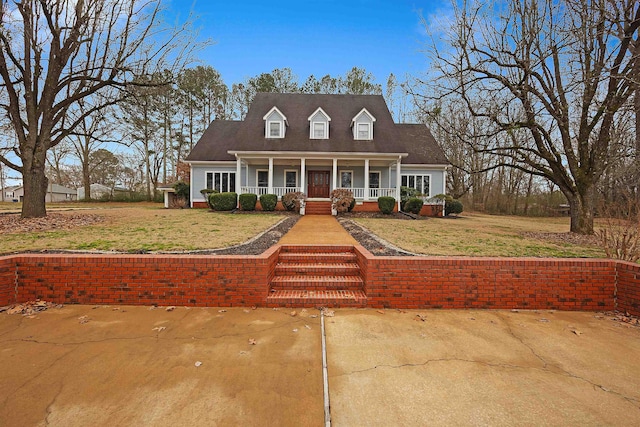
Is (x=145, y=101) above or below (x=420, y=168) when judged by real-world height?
above

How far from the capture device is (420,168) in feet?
66.9

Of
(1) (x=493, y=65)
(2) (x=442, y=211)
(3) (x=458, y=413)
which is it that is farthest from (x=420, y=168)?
(3) (x=458, y=413)

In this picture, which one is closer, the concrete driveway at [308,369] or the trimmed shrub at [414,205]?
the concrete driveway at [308,369]

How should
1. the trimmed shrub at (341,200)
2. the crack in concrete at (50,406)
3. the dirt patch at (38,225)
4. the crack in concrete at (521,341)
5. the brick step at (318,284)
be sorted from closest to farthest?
the crack in concrete at (50,406)
the crack in concrete at (521,341)
the brick step at (318,284)
the dirt patch at (38,225)
the trimmed shrub at (341,200)

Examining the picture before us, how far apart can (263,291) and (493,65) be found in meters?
11.5

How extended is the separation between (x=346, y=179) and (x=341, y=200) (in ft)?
13.9

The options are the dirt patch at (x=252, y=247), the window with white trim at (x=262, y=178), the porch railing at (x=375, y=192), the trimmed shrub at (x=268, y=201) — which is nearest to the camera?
the dirt patch at (x=252, y=247)

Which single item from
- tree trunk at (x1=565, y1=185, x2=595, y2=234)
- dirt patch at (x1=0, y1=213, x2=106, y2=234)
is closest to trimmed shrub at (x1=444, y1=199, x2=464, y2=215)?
tree trunk at (x1=565, y1=185, x2=595, y2=234)

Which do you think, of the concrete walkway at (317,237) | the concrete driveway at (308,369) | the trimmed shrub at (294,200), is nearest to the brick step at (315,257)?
the concrete walkway at (317,237)

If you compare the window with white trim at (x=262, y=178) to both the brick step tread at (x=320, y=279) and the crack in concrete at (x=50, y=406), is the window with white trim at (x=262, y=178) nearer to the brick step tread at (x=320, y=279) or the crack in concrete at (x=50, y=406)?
the brick step tread at (x=320, y=279)

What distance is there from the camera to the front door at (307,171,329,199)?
19.6 meters

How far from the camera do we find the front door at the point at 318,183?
19.6 metres

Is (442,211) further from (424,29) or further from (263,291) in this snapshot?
(263,291)

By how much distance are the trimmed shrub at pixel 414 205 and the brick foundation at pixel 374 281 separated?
1267 centimetres
